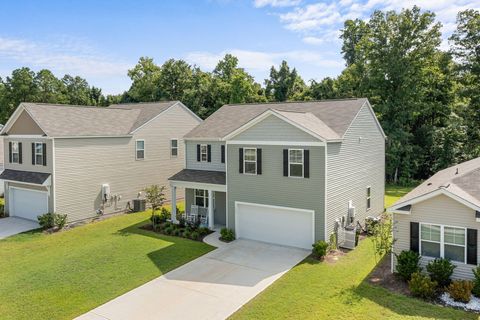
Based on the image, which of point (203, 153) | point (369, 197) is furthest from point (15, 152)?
point (369, 197)

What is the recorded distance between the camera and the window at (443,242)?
11836mm

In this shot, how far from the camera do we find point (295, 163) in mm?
16281

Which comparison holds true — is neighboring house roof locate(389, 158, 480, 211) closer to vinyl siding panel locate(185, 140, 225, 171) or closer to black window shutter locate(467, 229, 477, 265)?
black window shutter locate(467, 229, 477, 265)

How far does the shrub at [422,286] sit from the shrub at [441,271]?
1.21 ft

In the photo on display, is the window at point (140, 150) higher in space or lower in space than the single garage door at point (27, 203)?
higher

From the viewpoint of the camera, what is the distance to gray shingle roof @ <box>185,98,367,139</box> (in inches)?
714

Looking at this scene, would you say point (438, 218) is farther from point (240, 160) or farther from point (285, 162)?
point (240, 160)

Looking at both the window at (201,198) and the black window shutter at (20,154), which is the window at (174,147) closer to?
the window at (201,198)

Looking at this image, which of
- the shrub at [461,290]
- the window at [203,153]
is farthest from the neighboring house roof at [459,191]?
the window at [203,153]

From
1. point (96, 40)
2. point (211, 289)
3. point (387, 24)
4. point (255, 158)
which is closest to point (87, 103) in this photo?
point (96, 40)

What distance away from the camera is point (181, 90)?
50.8 metres

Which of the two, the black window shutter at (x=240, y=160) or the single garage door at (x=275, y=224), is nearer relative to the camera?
the single garage door at (x=275, y=224)

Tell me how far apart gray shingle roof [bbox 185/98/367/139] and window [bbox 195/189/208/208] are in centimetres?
327

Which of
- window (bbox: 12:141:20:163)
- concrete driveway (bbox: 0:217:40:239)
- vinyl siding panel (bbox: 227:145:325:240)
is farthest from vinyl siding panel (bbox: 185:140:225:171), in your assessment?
window (bbox: 12:141:20:163)
